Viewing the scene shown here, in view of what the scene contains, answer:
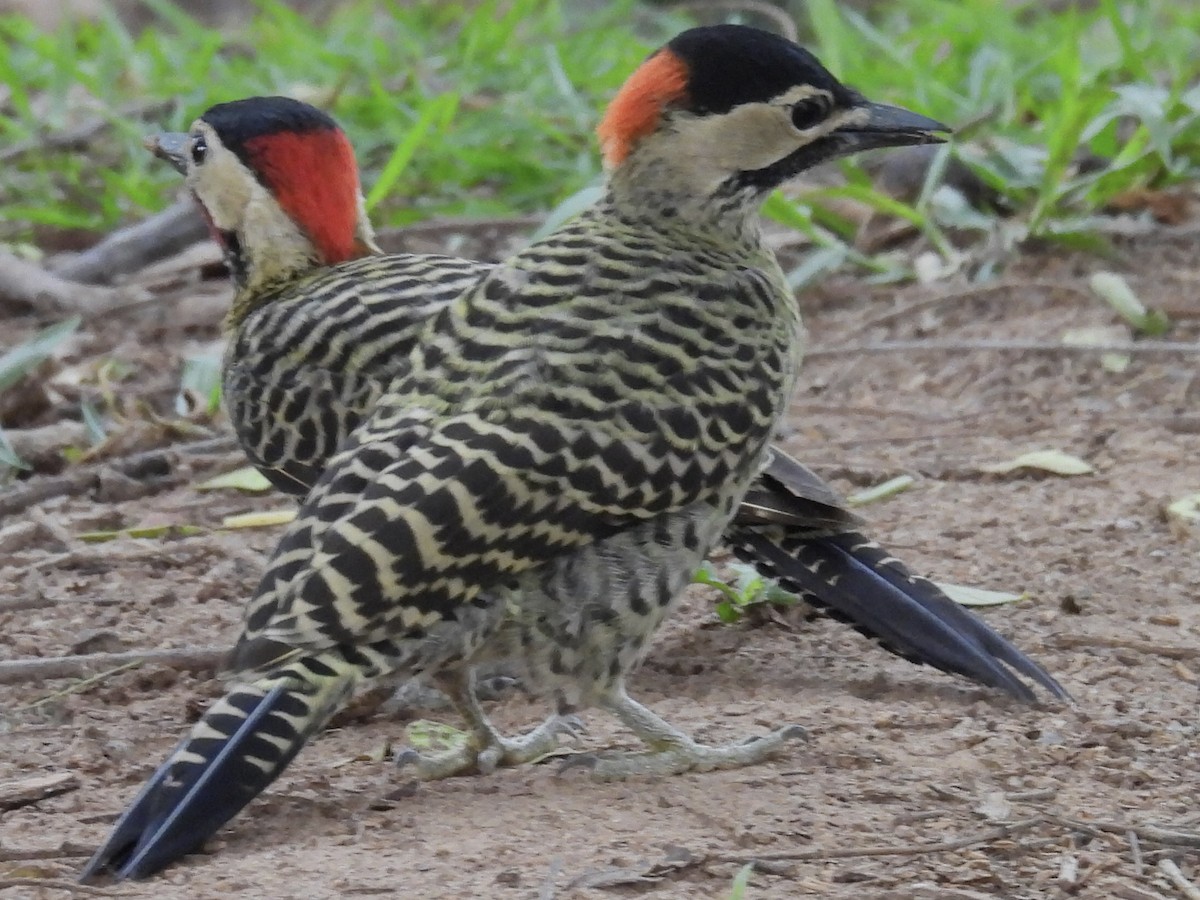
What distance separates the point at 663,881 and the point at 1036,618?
1.46 meters

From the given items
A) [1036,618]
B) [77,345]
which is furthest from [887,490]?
[77,345]

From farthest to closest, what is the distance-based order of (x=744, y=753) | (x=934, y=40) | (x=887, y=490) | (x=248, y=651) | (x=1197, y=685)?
(x=934, y=40) → (x=887, y=490) → (x=1197, y=685) → (x=744, y=753) → (x=248, y=651)

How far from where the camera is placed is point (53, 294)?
6156 millimetres

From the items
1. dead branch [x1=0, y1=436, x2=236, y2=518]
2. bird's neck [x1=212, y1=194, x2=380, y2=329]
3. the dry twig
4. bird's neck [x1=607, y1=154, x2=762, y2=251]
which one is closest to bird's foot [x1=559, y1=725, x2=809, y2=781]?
the dry twig

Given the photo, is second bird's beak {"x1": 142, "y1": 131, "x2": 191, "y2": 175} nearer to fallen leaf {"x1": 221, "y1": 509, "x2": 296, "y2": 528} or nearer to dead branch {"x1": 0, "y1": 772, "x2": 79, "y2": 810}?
fallen leaf {"x1": 221, "y1": 509, "x2": 296, "y2": 528}

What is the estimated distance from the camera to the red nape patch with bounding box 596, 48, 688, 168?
3.68 m

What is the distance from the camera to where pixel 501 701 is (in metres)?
3.94

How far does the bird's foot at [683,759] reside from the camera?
130 inches

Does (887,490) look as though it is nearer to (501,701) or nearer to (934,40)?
(501,701)

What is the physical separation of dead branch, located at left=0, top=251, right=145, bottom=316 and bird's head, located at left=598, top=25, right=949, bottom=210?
2.86m

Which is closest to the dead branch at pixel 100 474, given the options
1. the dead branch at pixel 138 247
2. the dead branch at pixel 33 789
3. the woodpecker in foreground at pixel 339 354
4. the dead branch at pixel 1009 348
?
the woodpecker in foreground at pixel 339 354

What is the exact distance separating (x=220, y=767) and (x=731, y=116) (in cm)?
161

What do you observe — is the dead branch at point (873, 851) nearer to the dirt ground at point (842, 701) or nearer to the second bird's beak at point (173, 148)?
the dirt ground at point (842, 701)

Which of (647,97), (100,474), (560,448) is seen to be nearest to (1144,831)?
(560,448)
